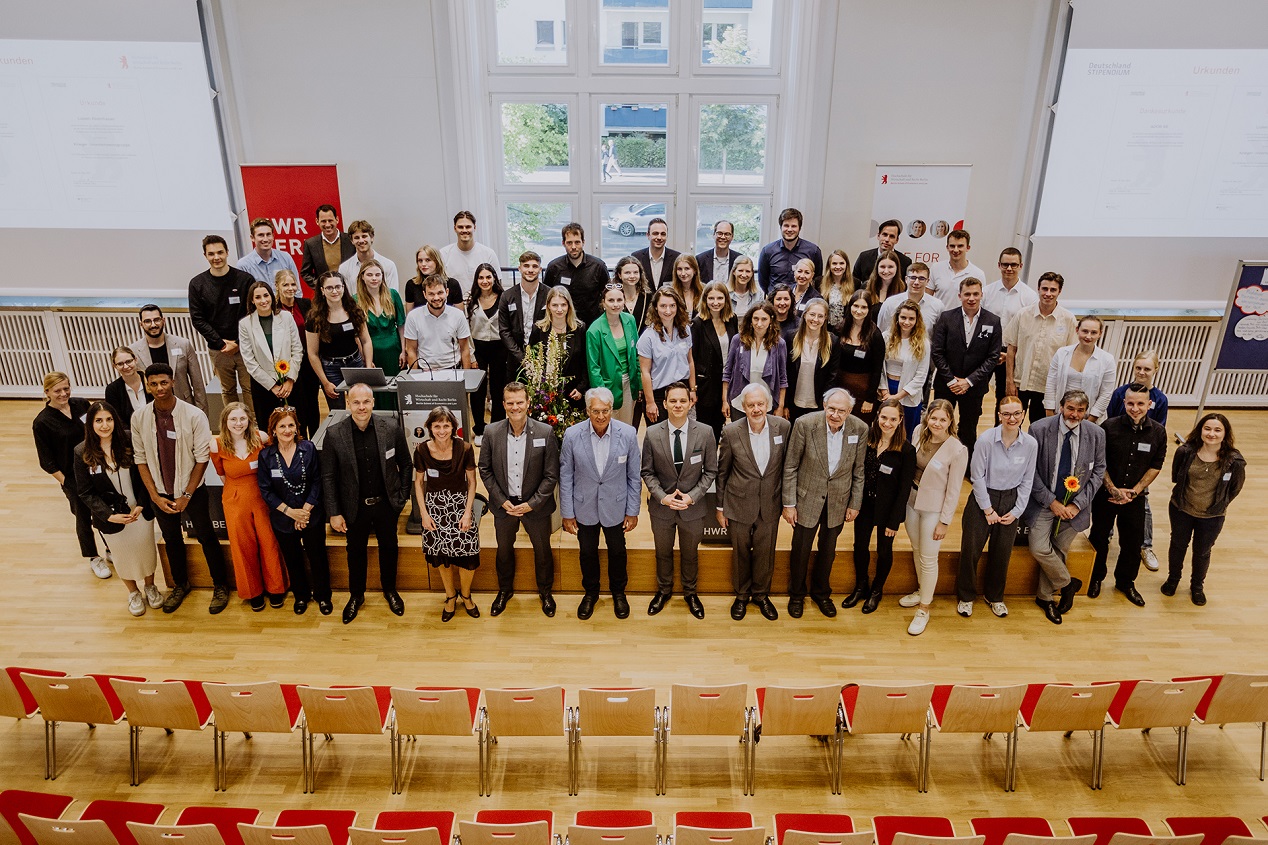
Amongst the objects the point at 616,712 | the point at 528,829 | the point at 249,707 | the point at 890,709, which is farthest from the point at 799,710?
the point at 249,707

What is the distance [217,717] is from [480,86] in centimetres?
644

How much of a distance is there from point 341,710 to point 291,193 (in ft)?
18.7

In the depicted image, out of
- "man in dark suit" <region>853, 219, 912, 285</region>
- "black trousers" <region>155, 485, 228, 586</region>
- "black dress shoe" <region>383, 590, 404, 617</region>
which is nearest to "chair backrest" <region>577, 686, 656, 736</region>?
"black dress shoe" <region>383, 590, 404, 617</region>

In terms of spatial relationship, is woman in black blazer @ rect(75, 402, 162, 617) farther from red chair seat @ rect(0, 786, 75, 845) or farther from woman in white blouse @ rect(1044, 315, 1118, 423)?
woman in white blouse @ rect(1044, 315, 1118, 423)

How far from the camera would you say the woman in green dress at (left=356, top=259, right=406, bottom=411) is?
20.2 feet

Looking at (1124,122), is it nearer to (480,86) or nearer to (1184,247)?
(1184,247)

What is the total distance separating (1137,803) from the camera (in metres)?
4.14

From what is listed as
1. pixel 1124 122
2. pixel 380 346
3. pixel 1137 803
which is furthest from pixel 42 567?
pixel 1124 122

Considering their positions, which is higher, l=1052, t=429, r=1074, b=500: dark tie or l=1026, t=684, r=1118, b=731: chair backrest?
l=1052, t=429, r=1074, b=500: dark tie

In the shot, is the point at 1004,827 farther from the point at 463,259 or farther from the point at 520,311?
the point at 463,259

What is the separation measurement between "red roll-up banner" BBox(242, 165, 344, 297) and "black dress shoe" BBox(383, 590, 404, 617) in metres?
3.80

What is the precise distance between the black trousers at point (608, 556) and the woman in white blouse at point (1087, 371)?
3.23m

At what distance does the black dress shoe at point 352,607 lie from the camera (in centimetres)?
539

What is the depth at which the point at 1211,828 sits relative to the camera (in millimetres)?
3576
